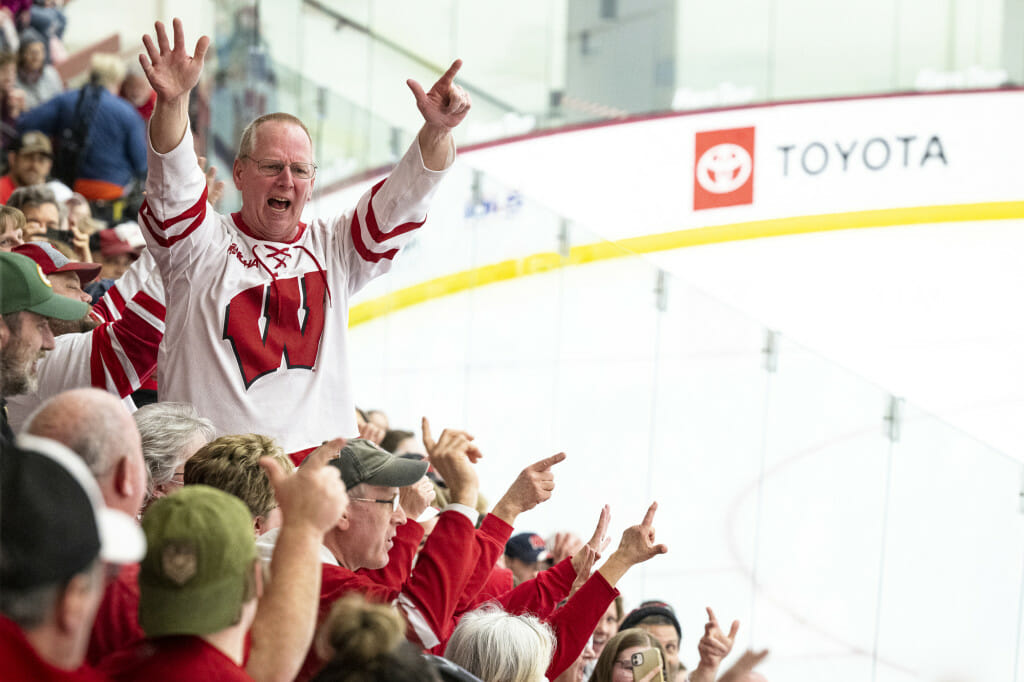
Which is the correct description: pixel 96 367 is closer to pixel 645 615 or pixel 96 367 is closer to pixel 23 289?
pixel 23 289

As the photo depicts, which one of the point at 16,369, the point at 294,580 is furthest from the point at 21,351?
the point at 294,580

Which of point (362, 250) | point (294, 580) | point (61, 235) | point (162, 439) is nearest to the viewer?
point (294, 580)

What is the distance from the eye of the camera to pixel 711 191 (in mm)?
9773

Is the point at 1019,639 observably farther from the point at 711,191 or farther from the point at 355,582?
the point at 711,191

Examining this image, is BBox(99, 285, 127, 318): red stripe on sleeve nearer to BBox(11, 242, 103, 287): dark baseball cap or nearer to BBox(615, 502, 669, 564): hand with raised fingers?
BBox(11, 242, 103, 287): dark baseball cap

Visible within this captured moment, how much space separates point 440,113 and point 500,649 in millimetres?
1343

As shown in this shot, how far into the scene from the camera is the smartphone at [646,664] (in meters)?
2.83

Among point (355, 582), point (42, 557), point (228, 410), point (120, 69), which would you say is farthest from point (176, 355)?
point (120, 69)

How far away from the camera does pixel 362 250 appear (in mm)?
3137

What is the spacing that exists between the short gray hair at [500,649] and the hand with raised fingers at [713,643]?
29.7 inches

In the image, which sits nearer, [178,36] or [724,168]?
[178,36]

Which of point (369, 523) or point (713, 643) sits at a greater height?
point (369, 523)

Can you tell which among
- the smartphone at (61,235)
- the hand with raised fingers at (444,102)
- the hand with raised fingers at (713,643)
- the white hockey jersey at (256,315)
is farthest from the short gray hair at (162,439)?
the smartphone at (61,235)

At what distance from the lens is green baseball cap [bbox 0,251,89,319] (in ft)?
7.57
